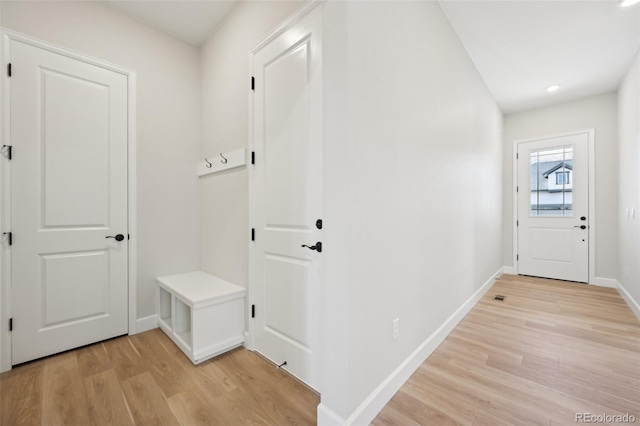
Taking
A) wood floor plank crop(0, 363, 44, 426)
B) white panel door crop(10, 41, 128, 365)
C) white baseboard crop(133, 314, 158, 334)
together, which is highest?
white panel door crop(10, 41, 128, 365)

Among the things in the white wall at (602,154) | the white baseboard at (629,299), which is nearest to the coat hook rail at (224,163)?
the white baseboard at (629,299)

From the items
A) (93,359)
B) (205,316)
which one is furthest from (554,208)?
(93,359)

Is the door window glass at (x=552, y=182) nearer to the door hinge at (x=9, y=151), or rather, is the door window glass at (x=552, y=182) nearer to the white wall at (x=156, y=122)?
the white wall at (x=156, y=122)

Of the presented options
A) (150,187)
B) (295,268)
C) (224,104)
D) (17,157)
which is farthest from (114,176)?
(295,268)

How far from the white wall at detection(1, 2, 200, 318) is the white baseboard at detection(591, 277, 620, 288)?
18.2 feet

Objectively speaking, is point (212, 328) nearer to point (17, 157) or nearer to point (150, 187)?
point (150, 187)

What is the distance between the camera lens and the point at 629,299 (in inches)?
123

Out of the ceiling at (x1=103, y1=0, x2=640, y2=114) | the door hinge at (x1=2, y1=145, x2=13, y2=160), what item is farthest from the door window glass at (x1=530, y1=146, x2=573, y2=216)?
the door hinge at (x1=2, y1=145, x2=13, y2=160)

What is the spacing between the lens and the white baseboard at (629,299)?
111 inches

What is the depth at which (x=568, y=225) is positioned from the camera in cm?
425

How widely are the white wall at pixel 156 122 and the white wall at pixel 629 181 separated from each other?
461cm

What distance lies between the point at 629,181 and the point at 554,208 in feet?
4.29

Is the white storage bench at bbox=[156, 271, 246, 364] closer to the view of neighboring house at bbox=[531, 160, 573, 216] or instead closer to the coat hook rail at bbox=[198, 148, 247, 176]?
the coat hook rail at bbox=[198, 148, 247, 176]

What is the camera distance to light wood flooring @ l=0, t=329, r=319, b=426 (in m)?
1.45
